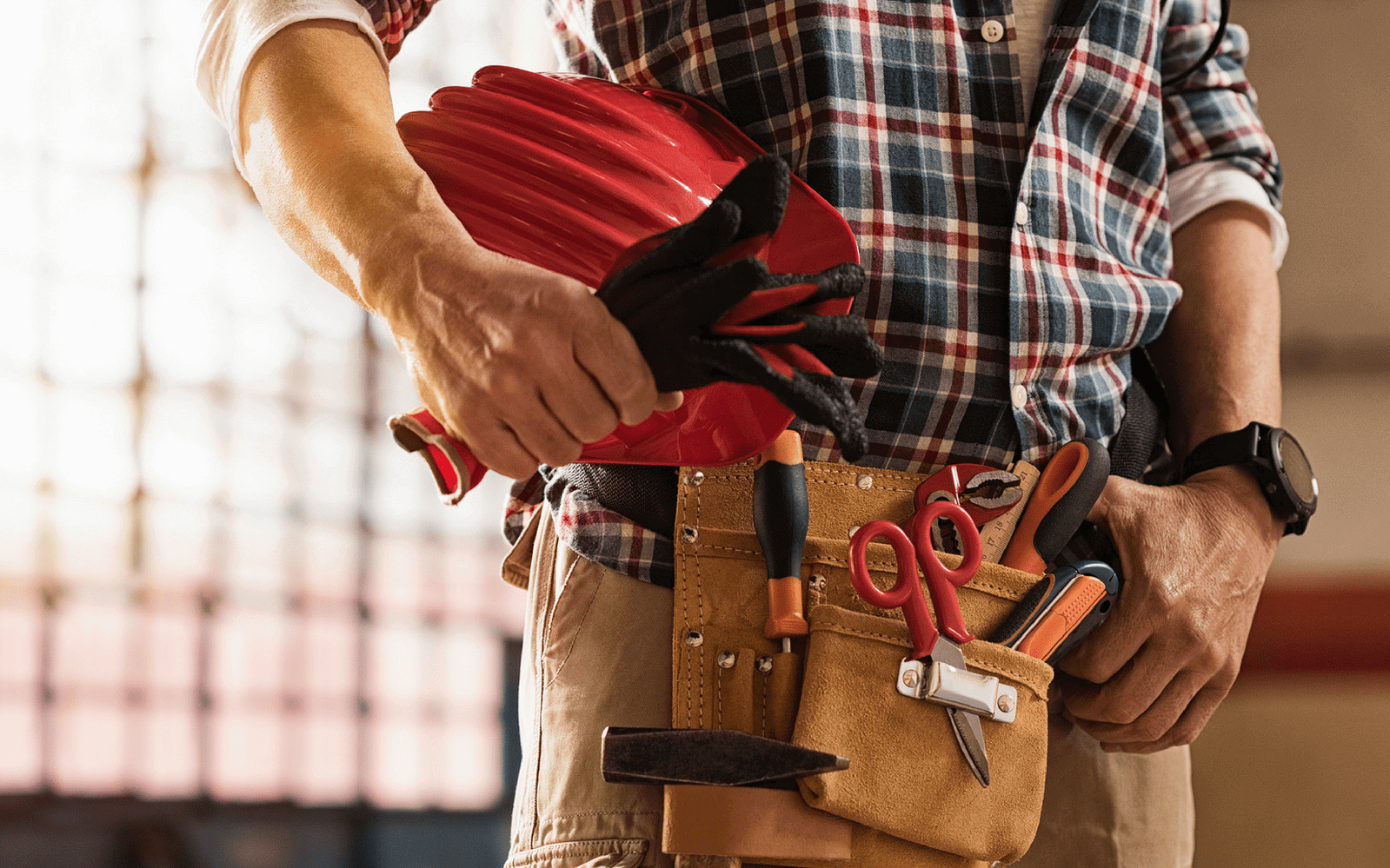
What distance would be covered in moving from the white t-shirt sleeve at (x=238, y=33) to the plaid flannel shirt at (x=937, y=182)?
7.1 inches

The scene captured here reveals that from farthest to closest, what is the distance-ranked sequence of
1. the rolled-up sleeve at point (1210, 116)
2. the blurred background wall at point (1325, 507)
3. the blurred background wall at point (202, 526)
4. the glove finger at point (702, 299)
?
the blurred background wall at point (202, 526) → the blurred background wall at point (1325, 507) → the rolled-up sleeve at point (1210, 116) → the glove finger at point (702, 299)

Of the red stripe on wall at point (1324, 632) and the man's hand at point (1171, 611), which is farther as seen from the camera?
the red stripe on wall at point (1324, 632)

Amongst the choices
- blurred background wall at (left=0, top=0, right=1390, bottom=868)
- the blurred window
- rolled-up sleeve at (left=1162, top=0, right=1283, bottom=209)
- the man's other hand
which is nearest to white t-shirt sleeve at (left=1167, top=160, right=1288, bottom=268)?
rolled-up sleeve at (left=1162, top=0, right=1283, bottom=209)

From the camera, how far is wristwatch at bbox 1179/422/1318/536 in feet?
2.53

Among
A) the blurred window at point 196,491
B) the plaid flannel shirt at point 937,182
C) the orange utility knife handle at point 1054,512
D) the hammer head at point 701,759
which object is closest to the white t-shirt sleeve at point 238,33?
the plaid flannel shirt at point 937,182

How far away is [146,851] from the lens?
3.07m

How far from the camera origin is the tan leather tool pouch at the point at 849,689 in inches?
23.4

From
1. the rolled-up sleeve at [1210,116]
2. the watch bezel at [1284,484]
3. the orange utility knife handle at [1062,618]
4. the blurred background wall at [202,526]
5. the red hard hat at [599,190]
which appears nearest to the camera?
the red hard hat at [599,190]

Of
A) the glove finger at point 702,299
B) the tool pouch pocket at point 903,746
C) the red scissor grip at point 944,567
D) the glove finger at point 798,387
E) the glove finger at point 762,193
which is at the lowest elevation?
the tool pouch pocket at point 903,746

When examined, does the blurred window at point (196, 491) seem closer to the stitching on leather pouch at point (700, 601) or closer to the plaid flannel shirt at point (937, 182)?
the plaid flannel shirt at point (937, 182)

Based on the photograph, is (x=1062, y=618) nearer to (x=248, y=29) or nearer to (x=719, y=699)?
(x=719, y=699)

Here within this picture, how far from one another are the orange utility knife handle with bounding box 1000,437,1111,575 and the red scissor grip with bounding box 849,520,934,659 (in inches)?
3.8

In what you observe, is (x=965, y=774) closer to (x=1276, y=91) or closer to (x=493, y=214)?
(x=493, y=214)

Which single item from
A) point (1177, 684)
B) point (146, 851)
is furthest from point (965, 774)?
point (146, 851)
